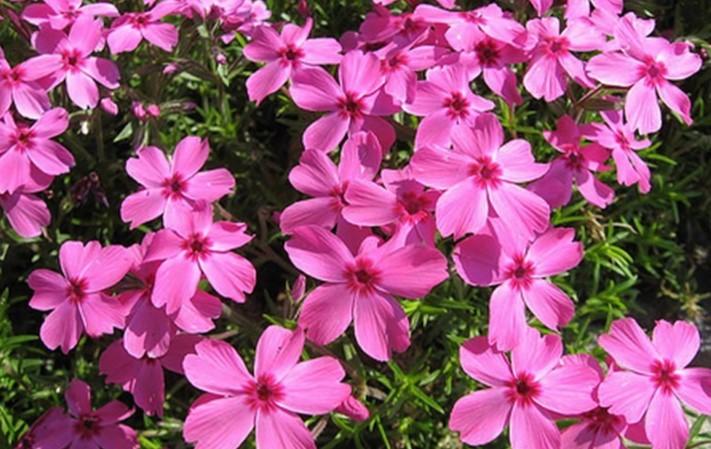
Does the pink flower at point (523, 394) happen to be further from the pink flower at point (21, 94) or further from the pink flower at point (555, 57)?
the pink flower at point (21, 94)

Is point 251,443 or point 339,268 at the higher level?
point 339,268

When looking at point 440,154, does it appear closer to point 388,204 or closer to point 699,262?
point 388,204

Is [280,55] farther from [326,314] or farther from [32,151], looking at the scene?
[326,314]

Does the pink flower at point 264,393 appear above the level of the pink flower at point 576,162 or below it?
below

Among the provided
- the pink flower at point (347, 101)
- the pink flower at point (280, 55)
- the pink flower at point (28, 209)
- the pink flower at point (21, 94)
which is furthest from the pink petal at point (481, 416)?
the pink flower at point (21, 94)

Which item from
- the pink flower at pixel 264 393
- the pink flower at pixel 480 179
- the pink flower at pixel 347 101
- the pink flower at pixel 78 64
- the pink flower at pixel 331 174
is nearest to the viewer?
the pink flower at pixel 264 393

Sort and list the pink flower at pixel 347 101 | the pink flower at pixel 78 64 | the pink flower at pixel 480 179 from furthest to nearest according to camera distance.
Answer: the pink flower at pixel 78 64 → the pink flower at pixel 347 101 → the pink flower at pixel 480 179

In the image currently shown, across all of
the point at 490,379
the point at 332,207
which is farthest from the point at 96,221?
the point at 490,379
